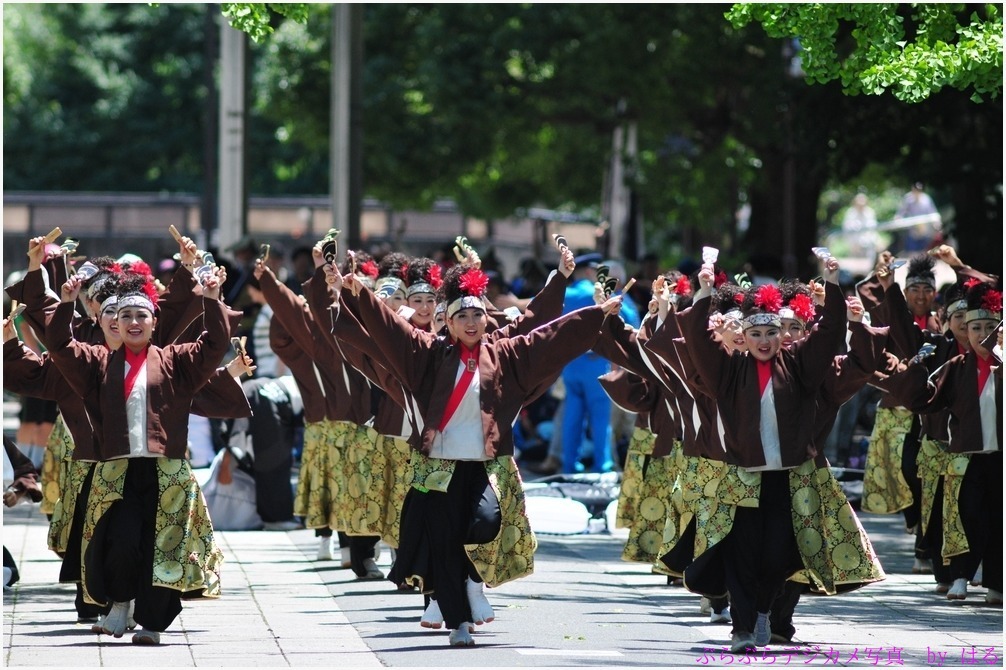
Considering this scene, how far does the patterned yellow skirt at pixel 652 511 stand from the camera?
10.6 metres

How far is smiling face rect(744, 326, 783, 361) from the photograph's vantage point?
8555 millimetres

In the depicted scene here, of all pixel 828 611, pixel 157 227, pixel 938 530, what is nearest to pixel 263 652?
pixel 828 611

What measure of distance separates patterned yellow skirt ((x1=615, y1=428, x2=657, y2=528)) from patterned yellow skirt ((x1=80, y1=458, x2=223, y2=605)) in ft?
10.6

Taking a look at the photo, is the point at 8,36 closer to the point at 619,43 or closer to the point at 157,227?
the point at 157,227

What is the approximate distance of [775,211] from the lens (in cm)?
2316

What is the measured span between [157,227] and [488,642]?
1190 inches

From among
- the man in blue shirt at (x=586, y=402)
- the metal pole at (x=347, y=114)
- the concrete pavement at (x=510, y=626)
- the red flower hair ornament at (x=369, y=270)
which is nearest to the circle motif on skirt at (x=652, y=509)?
the concrete pavement at (x=510, y=626)

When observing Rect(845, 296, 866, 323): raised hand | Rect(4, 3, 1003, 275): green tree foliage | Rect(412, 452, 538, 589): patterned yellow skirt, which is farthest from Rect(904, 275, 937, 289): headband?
Rect(412, 452, 538, 589): patterned yellow skirt

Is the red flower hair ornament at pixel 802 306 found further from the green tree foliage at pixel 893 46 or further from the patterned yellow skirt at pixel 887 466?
the patterned yellow skirt at pixel 887 466

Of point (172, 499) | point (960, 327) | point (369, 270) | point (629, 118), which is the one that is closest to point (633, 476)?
point (369, 270)

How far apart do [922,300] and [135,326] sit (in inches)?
219

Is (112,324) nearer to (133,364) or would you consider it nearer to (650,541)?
(133,364)

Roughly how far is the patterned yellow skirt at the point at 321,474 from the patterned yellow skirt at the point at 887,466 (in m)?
3.39

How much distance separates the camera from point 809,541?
8547 mm
